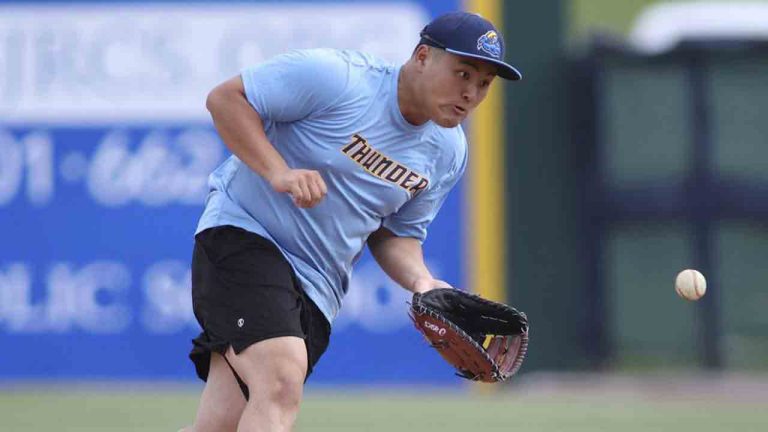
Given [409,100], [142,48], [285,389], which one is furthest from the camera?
[142,48]

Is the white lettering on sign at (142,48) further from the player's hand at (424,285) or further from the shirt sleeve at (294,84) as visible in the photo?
the shirt sleeve at (294,84)

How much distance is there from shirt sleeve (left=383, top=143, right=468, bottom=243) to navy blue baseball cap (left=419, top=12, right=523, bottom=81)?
2.01 feet

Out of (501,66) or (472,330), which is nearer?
(501,66)

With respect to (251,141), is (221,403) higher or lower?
lower

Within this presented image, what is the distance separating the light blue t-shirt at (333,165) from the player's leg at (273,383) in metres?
0.45

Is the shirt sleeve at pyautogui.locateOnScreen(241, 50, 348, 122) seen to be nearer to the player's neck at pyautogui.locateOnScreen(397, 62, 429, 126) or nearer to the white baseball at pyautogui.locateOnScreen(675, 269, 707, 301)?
the player's neck at pyautogui.locateOnScreen(397, 62, 429, 126)

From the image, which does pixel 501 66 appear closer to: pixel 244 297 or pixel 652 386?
pixel 244 297

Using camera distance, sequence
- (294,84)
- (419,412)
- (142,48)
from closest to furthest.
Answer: (294,84) < (419,412) < (142,48)

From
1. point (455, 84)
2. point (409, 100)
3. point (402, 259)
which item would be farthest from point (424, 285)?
point (455, 84)

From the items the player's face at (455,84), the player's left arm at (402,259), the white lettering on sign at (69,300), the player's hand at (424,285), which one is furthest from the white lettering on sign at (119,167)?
the player's face at (455,84)

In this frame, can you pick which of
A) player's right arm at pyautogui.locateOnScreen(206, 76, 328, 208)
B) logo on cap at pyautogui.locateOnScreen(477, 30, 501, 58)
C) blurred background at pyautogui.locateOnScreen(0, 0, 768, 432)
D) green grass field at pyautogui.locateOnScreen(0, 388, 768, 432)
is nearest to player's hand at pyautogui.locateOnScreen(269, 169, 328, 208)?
player's right arm at pyautogui.locateOnScreen(206, 76, 328, 208)

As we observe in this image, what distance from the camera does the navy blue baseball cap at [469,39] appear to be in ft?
19.0

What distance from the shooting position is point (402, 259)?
6453 millimetres

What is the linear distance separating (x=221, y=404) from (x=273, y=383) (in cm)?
44
